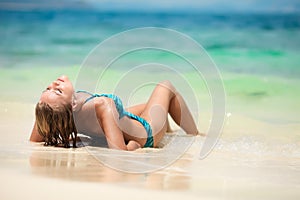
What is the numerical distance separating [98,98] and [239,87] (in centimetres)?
227

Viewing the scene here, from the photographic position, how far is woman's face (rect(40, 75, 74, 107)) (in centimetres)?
306

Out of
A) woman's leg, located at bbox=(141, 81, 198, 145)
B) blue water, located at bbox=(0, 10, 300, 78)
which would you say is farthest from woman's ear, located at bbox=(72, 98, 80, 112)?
blue water, located at bbox=(0, 10, 300, 78)

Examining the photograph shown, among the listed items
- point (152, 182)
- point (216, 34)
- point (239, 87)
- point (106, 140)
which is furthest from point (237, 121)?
point (216, 34)

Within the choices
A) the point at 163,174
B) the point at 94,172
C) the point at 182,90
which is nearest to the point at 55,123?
A: the point at 94,172

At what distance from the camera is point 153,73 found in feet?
17.9

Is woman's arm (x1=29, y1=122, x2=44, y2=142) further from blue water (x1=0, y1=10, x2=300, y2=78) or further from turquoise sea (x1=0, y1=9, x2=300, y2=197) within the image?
blue water (x1=0, y1=10, x2=300, y2=78)

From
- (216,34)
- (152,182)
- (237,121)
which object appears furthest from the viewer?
(216,34)

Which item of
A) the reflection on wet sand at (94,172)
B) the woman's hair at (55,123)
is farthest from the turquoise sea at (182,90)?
the woman's hair at (55,123)

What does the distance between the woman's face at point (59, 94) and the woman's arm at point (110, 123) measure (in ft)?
0.53

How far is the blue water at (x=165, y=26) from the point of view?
18.9 ft

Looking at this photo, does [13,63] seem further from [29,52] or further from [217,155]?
[217,155]

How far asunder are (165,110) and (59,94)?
84 centimetres

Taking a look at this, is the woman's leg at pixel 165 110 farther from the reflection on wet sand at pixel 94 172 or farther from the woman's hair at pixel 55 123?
the reflection on wet sand at pixel 94 172

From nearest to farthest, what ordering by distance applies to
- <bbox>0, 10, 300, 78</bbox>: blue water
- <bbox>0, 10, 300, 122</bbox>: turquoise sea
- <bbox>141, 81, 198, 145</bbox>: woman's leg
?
<bbox>141, 81, 198, 145</bbox>: woman's leg → <bbox>0, 10, 300, 122</bbox>: turquoise sea → <bbox>0, 10, 300, 78</bbox>: blue water
